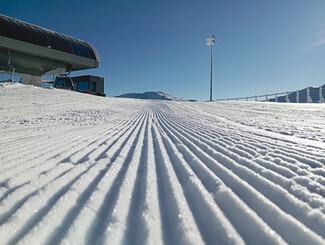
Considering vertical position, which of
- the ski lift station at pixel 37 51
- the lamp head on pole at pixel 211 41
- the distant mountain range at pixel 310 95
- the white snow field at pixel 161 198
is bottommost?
the white snow field at pixel 161 198

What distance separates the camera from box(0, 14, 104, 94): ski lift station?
19828 mm

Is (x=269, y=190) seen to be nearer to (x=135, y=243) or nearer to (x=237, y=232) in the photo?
(x=237, y=232)

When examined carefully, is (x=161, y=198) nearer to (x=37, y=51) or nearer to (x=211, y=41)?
(x=37, y=51)

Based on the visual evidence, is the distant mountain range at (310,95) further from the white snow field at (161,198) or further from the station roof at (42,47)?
the station roof at (42,47)

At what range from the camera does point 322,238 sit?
100 cm

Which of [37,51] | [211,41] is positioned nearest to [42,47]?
[37,51]

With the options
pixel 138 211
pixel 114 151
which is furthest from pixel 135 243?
pixel 114 151

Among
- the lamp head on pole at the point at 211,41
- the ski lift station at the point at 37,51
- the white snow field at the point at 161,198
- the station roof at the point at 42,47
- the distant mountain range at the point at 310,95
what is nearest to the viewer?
the white snow field at the point at 161,198

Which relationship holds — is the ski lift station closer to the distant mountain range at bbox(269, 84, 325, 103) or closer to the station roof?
the station roof

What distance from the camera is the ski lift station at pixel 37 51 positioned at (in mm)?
19828

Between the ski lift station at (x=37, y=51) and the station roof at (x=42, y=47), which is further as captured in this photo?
the ski lift station at (x=37, y=51)

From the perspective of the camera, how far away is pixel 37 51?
2116 cm

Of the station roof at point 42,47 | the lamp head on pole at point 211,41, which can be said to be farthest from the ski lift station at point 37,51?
the lamp head on pole at point 211,41

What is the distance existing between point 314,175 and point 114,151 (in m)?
2.20
